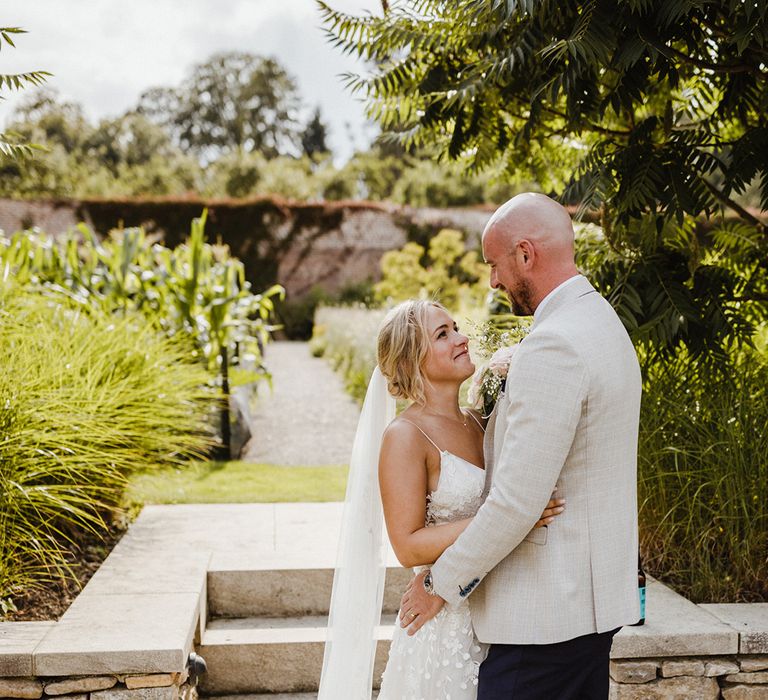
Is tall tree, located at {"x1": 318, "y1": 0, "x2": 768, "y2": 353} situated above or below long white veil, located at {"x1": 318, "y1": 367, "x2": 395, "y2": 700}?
above

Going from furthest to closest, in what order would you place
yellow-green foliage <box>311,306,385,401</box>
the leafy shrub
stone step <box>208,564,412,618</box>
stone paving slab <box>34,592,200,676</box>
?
1. the leafy shrub
2. yellow-green foliage <box>311,306,385,401</box>
3. stone step <box>208,564,412,618</box>
4. stone paving slab <box>34,592,200,676</box>

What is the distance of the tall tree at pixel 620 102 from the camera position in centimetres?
327

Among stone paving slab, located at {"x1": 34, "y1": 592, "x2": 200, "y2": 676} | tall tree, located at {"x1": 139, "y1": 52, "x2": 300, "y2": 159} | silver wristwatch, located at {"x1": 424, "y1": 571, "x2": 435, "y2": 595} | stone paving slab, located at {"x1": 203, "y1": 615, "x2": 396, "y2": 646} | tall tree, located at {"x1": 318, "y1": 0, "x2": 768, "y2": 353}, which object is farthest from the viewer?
tall tree, located at {"x1": 139, "y1": 52, "x2": 300, "y2": 159}

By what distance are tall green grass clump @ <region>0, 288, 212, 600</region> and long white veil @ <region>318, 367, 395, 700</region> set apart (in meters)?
1.83

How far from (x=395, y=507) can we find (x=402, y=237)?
71.0 feet

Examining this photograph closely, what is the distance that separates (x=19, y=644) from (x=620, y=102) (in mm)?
3396

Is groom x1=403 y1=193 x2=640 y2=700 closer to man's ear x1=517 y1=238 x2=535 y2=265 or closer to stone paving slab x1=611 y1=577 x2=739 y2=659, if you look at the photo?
man's ear x1=517 y1=238 x2=535 y2=265

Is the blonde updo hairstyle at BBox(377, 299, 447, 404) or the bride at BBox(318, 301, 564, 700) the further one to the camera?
the blonde updo hairstyle at BBox(377, 299, 447, 404)

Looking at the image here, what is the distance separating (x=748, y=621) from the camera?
3742mm

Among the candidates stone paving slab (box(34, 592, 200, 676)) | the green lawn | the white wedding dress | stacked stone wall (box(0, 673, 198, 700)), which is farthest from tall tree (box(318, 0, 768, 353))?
the green lawn

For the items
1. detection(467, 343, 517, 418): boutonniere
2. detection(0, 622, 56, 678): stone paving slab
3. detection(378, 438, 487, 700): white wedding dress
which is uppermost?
detection(467, 343, 517, 418): boutonniere

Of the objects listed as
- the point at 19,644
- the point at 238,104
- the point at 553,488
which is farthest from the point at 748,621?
the point at 238,104

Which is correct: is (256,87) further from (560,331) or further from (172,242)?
(560,331)

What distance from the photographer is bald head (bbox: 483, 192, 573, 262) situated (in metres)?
2.10
